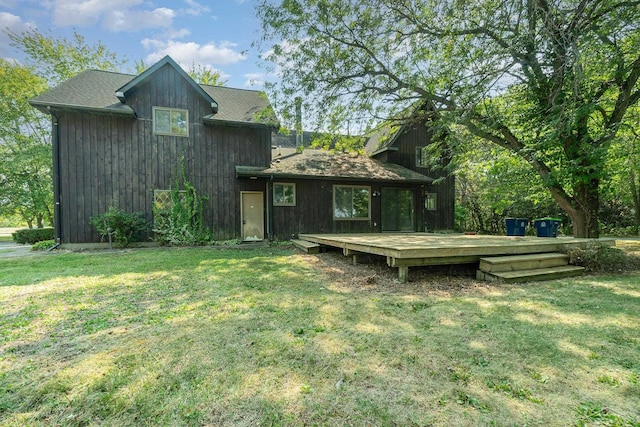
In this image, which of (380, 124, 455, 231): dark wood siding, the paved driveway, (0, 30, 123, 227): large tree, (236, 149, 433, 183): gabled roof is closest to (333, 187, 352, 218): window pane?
(236, 149, 433, 183): gabled roof

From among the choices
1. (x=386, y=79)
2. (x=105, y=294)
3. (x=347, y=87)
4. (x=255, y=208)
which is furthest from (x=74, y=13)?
(x=105, y=294)

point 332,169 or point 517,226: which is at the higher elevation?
point 332,169

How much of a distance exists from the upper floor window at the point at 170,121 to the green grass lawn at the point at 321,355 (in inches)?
276

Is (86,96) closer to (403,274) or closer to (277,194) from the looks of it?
(277,194)

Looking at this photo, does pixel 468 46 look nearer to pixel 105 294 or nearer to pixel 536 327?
pixel 536 327

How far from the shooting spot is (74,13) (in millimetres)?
12102

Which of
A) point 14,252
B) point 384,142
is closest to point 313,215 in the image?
point 384,142

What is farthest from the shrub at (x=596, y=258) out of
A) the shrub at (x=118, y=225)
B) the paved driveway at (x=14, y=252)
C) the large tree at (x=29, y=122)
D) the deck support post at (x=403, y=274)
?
the large tree at (x=29, y=122)

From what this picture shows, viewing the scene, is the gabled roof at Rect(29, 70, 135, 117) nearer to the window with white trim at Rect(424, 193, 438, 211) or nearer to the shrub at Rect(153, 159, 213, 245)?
the shrub at Rect(153, 159, 213, 245)

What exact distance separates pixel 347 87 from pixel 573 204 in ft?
22.8

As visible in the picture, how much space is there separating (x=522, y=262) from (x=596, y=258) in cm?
184

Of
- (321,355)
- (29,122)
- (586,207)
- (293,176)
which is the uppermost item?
(29,122)

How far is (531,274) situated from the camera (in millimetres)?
4676

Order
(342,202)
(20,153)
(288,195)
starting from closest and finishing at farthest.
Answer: (288,195) → (342,202) → (20,153)
